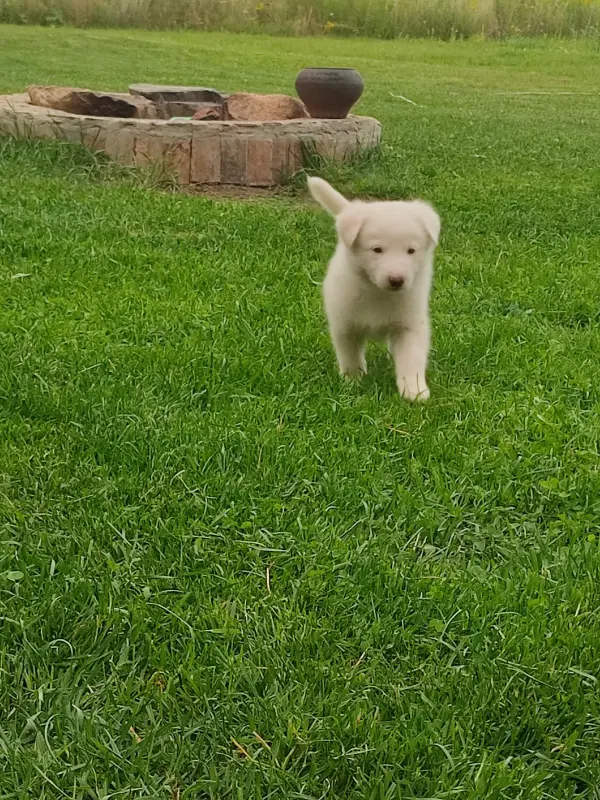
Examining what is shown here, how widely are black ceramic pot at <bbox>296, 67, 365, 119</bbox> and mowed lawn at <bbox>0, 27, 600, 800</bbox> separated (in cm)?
261

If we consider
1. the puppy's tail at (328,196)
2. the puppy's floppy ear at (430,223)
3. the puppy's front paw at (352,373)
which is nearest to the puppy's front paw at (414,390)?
the puppy's front paw at (352,373)

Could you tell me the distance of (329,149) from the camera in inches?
275

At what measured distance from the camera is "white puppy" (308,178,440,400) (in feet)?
10.6

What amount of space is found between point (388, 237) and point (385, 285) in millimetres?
188

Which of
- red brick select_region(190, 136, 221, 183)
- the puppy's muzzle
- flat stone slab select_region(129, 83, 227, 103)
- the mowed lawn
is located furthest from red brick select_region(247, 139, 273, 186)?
the puppy's muzzle

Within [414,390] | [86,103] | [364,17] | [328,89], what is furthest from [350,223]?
[364,17]

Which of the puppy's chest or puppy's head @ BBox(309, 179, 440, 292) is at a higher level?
puppy's head @ BBox(309, 179, 440, 292)

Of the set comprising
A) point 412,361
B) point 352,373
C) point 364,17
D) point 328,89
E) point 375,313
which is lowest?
point 352,373

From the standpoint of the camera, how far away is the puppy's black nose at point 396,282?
3.14 meters

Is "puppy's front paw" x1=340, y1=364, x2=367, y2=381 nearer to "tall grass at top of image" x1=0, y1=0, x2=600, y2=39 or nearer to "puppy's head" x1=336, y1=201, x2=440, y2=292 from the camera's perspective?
"puppy's head" x1=336, y1=201, x2=440, y2=292

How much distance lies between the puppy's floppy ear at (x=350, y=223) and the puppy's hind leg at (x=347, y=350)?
0.34 metres

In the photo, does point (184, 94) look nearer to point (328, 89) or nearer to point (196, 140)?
point (328, 89)

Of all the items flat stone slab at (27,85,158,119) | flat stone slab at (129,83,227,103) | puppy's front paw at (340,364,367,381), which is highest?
flat stone slab at (27,85,158,119)

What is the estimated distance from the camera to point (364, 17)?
2294 cm
